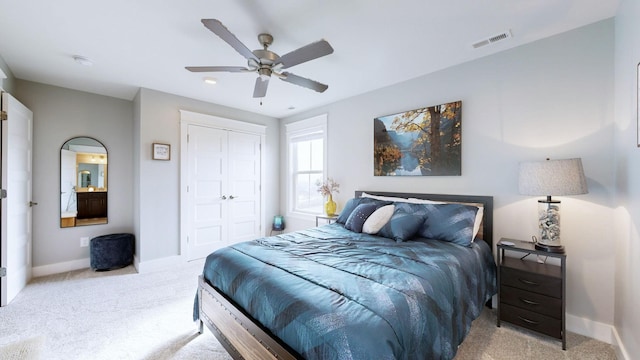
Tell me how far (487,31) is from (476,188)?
1.47m

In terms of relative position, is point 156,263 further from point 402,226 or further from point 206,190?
point 402,226

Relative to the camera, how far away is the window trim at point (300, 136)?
4359 mm

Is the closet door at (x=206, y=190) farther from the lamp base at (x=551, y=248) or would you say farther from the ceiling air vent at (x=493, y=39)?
the lamp base at (x=551, y=248)

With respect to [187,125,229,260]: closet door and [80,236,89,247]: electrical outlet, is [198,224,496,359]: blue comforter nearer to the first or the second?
[187,125,229,260]: closet door

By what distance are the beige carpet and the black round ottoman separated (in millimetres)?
497

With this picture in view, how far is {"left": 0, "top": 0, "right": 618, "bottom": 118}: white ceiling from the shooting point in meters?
1.92

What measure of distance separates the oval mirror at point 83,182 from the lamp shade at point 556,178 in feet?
17.2

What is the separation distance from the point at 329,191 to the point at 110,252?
3.21 meters

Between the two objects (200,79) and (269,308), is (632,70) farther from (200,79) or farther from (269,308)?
(200,79)

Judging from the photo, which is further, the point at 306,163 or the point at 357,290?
the point at 306,163

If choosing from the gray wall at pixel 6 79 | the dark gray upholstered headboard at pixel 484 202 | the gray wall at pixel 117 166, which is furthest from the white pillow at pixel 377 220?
the gray wall at pixel 6 79

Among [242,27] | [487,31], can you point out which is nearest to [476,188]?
[487,31]

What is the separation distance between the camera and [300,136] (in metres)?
4.85

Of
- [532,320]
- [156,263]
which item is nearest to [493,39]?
[532,320]
